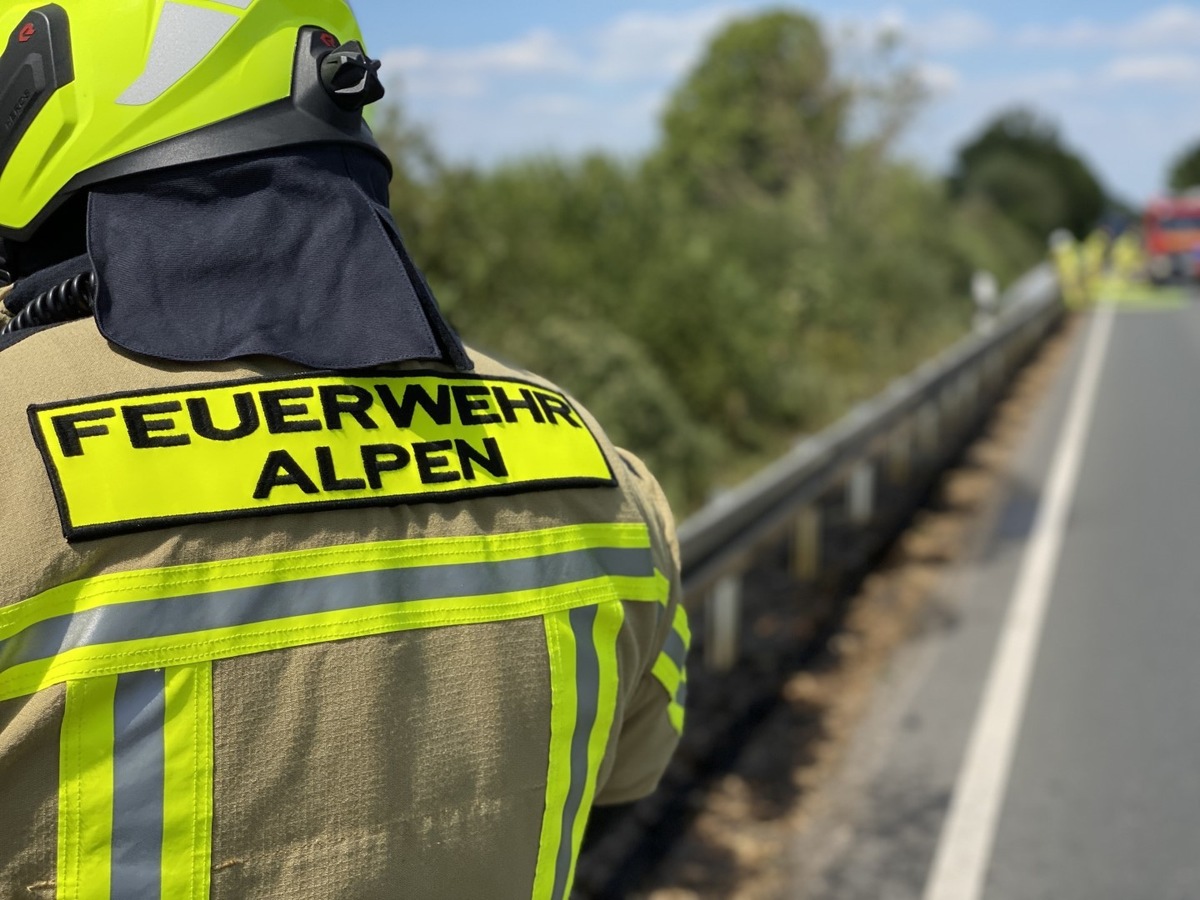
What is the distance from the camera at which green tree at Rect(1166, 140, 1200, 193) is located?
85.6 meters

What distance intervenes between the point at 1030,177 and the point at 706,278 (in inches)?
1788

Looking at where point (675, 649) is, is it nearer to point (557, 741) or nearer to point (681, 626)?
point (681, 626)

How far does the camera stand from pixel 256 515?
1.23 metres

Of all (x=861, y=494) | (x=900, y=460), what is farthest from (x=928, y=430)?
(x=861, y=494)

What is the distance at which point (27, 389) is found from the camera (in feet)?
3.92

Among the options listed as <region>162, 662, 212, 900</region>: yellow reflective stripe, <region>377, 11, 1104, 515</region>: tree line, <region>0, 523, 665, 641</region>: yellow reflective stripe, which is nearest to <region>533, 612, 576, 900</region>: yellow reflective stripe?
<region>0, 523, 665, 641</region>: yellow reflective stripe

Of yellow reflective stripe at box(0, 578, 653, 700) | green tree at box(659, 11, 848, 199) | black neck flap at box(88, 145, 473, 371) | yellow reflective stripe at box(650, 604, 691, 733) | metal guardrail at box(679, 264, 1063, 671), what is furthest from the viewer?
green tree at box(659, 11, 848, 199)

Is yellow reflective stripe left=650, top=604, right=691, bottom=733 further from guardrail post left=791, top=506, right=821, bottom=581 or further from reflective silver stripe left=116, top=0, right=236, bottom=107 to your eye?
guardrail post left=791, top=506, right=821, bottom=581

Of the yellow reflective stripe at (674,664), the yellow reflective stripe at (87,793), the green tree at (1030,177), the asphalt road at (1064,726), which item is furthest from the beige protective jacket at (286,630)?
the green tree at (1030,177)

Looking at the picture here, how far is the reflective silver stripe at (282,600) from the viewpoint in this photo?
44.8 inches

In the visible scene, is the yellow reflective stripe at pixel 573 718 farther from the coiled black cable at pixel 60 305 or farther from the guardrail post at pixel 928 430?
the guardrail post at pixel 928 430

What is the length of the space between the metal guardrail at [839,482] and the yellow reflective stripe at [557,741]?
3048mm

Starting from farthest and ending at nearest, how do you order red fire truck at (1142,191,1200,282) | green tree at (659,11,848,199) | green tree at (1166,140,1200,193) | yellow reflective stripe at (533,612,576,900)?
green tree at (1166,140,1200,193), red fire truck at (1142,191,1200,282), green tree at (659,11,848,199), yellow reflective stripe at (533,612,576,900)

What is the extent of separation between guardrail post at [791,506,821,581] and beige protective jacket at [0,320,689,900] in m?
5.68
